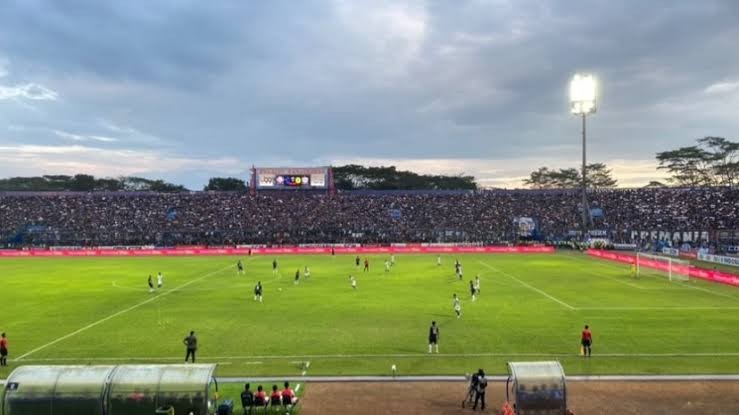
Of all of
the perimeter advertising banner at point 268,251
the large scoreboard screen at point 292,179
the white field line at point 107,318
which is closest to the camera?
the white field line at point 107,318

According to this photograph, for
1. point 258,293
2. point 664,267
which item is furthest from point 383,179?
point 258,293

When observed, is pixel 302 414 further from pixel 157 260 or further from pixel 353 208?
pixel 353 208

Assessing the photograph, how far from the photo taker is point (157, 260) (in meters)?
72.8

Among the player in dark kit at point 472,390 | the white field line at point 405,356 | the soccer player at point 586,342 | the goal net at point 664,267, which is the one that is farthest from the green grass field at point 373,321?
the player in dark kit at point 472,390

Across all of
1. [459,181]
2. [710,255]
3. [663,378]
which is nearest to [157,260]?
[663,378]

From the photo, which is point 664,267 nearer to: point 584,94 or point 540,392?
point 584,94

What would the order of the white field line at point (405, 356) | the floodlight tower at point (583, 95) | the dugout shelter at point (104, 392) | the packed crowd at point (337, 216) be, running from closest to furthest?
1. the dugout shelter at point (104, 392)
2. the white field line at point (405, 356)
3. the floodlight tower at point (583, 95)
4. the packed crowd at point (337, 216)

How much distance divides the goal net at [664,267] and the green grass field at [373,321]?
2.72 metres

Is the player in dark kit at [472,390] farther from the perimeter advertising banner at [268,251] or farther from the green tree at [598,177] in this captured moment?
the green tree at [598,177]

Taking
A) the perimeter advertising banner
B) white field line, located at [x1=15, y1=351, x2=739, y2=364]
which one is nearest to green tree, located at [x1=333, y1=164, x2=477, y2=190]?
the perimeter advertising banner

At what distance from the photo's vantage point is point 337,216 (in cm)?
10644

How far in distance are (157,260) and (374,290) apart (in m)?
A: 41.6

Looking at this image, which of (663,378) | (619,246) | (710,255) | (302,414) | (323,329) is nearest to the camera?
(302,414)

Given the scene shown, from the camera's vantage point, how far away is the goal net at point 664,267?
160 ft
